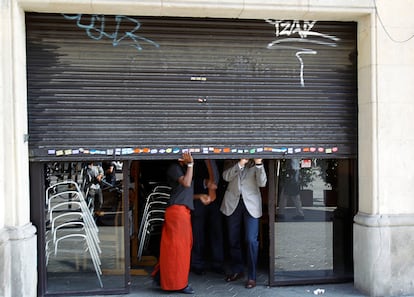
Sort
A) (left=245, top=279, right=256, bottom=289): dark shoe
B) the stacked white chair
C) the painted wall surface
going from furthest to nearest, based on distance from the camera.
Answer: (left=245, top=279, right=256, bottom=289): dark shoe < the stacked white chair < the painted wall surface

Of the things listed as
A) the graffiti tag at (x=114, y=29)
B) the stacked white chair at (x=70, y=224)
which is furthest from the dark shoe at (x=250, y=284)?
the graffiti tag at (x=114, y=29)

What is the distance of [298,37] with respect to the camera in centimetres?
597

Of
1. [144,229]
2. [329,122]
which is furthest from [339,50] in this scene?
[144,229]

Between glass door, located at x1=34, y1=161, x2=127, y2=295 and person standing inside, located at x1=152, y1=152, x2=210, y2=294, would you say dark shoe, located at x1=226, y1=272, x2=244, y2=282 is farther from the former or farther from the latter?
glass door, located at x1=34, y1=161, x2=127, y2=295

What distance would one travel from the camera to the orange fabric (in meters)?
5.80

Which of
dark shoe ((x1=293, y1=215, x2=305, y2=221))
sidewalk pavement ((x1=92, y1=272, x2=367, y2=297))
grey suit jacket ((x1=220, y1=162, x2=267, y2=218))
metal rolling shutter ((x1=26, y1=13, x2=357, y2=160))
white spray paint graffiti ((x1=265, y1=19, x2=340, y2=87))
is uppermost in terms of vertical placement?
white spray paint graffiti ((x1=265, y1=19, x2=340, y2=87))

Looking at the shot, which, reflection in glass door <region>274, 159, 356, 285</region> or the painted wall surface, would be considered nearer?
the painted wall surface

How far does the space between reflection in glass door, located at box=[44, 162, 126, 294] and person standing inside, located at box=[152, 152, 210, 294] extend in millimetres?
520

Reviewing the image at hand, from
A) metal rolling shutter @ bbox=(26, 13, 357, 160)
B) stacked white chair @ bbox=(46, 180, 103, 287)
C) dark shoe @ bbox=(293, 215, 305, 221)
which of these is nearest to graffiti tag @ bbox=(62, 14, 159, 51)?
metal rolling shutter @ bbox=(26, 13, 357, 160)

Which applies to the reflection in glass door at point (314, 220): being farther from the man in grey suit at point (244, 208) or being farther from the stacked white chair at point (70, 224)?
the stacked white chair at point (70, 224)

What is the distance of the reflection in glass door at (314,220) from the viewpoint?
632 cm

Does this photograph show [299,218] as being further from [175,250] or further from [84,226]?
[84,226]

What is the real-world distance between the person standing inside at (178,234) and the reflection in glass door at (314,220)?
1.18 m

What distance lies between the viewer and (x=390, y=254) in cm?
575
